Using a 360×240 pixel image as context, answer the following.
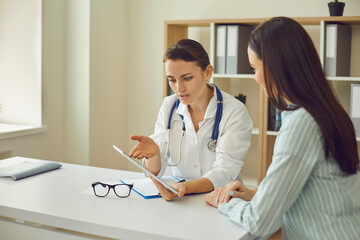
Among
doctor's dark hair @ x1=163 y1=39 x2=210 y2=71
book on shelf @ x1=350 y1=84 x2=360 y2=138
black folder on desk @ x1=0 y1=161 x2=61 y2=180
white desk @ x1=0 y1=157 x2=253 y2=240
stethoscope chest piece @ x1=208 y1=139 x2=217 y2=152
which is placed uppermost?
doctor's dark hair @ x1=163 y1=39 x2=210 y2=71

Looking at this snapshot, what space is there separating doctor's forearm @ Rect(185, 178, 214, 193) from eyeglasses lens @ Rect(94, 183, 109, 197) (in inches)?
12.4

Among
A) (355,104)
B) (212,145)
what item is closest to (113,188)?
(212,145)

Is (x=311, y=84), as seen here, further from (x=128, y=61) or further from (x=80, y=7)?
(x=128, y=61)

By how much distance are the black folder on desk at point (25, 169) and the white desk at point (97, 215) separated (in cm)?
6

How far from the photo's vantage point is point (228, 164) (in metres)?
2.01

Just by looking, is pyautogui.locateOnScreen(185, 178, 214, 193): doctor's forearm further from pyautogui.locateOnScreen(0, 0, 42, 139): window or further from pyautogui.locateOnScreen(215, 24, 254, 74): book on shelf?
pyautogui.locateOnScreen(0, 0, 42, 139): window

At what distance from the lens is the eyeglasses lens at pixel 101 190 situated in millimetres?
1800

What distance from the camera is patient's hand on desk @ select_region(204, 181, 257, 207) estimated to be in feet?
5.40

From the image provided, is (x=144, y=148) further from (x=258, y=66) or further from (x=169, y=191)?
(x=258, y=66)

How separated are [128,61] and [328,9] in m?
1.72

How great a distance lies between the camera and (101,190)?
6.08 feet

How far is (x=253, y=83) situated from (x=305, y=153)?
2451 millimetres

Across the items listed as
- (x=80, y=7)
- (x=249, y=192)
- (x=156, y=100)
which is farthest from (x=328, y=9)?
(x=249, y=192)

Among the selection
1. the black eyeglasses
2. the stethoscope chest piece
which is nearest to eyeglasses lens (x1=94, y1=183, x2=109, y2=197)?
the black eyeglasses
